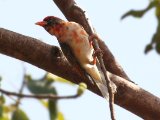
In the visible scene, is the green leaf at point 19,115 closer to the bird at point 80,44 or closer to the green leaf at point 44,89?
the green leaf at point 44,89

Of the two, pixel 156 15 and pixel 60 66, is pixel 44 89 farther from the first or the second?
pixel 156 15

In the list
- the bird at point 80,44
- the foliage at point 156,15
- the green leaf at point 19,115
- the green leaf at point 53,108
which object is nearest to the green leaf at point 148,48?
the foliage at point 156,15

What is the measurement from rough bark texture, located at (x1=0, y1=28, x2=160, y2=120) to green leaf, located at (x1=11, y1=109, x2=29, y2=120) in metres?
0.94

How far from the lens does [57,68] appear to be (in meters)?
2.80

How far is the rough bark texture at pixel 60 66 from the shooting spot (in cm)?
273

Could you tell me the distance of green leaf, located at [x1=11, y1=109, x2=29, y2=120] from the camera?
1779 millimetres

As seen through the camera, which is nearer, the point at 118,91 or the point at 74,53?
the point at 118,91

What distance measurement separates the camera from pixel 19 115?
180 cm

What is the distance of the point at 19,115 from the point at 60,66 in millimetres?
1027

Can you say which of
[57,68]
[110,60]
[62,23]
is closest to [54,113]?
[57,68]

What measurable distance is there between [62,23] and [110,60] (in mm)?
520

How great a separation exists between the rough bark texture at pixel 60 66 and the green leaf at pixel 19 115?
94 centimetres

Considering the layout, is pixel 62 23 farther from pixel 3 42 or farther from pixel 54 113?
pixel 54 113

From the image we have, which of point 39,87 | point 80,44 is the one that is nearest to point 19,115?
point 39,87
